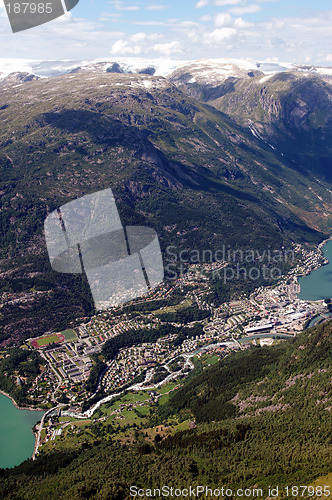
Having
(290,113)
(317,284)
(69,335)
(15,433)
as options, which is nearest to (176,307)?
(69,335)

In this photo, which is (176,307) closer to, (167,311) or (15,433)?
(167,311)

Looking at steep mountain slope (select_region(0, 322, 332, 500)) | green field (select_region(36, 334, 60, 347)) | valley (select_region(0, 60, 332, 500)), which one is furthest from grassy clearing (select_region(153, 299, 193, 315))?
steep mountain slope (select_region(0, 322, 332, 500))

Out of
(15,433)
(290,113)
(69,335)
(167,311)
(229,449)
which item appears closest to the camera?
(229,449)

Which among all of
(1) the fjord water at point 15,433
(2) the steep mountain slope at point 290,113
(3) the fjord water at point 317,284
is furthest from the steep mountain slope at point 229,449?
(2) the steep mountain slope at point 290,113

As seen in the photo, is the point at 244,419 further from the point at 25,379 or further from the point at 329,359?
the point at 25,379

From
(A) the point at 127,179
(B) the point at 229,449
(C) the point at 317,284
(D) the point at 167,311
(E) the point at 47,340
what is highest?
(A) the point at 127,179

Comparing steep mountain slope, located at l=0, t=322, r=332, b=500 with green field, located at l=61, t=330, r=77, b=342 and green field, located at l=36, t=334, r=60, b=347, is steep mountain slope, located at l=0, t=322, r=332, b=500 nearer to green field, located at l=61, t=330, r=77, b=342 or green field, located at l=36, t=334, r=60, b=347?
green field, located at l=61, t=330, r=77, b=342
